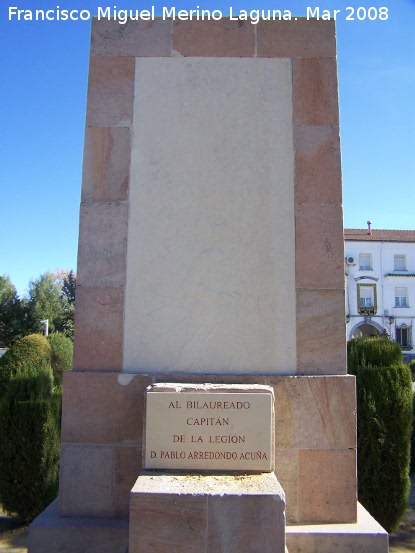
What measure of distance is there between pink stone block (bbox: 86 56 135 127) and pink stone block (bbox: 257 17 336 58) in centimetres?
98

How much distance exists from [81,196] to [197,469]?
6.37 ft

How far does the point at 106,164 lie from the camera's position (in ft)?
11.4

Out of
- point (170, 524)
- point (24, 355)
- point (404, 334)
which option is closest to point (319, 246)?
point (170, 524)

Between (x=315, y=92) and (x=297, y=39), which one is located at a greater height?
(x=297, y=39)

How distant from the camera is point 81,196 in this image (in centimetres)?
344

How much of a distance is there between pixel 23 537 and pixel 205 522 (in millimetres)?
4004

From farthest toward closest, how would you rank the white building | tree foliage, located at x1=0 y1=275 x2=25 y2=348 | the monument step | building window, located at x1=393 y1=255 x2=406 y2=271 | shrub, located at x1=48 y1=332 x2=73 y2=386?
1. building window, located at x1=393 y1=255 x2=406 y2=271
2. the white building
3. tree foliage, located at x1=0 y1=275 x2=25 y2=348
4. shrub, located at x1=48 y1=332 x2=73 y2=386
5. the monument step

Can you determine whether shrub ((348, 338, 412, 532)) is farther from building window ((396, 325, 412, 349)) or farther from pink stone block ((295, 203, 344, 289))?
building window ((396, 325, 412, 349))

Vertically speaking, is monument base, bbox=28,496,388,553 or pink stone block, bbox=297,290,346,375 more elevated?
pink stone block, bbox=297,290,346,375

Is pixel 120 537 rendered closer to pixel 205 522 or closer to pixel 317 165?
pixel 205 522

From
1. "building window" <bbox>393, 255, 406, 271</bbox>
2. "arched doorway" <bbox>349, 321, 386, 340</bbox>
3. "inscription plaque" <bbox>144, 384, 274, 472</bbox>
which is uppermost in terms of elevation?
"building window" <bbox>393, 255, 406, 271</bbox>

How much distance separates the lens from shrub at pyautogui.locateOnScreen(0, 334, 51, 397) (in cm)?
959

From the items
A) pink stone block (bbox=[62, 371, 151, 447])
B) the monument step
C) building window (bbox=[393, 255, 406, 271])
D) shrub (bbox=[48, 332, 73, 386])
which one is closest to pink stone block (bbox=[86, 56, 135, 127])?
pink stone block (bbox=[62, 371, 151, 447])

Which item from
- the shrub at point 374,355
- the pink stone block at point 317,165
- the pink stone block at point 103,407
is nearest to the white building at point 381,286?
the shrub at point 374,355
